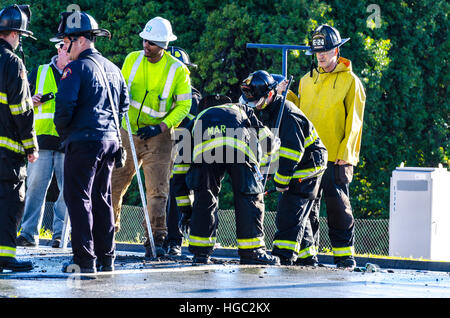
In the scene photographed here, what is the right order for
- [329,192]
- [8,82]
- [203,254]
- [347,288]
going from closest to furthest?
[347,288] → [8,82] → [203,254] → [329,192]

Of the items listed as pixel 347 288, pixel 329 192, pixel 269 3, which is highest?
pixel 269 3

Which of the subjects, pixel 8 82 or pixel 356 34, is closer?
pixel 8 82

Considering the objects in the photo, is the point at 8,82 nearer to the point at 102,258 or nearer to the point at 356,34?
the point at 102,258

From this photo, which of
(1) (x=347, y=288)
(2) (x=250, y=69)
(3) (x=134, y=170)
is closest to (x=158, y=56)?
(3) (x=134, y=170)

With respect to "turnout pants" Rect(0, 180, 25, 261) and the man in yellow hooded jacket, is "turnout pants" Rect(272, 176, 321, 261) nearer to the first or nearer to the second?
the man in yellow hooded jacket

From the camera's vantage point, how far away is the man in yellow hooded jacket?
8938mm

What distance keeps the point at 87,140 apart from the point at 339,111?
3034 mm

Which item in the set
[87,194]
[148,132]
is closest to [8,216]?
[87,194]

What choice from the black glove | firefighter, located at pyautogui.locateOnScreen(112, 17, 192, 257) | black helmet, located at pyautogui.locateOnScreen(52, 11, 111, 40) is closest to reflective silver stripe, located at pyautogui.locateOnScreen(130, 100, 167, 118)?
firefighter, located at pyautogui.locateOnScreen(112, 17, 192, 257)

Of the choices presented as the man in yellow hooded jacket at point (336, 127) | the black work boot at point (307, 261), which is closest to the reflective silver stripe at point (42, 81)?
the man in yellow hooded jacket at point (336, 127)

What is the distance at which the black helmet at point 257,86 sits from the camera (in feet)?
27.6

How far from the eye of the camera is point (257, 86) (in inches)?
331

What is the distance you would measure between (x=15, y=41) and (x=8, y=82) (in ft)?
1.59

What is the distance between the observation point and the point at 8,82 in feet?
24.0
